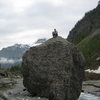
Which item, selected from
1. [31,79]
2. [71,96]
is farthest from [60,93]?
[31,79]

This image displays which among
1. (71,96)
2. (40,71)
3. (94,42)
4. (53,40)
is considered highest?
(94,42)

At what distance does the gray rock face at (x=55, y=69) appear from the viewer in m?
36.7

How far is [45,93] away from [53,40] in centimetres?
584

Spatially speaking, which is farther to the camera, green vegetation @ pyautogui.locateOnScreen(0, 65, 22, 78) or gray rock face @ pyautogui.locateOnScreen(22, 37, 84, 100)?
green vegetation @ pyautogui.locateOnScreen(0, 65, 22, 78)

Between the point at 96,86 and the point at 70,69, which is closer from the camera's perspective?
the point at 70,69

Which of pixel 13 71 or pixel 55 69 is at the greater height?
pixel 13 71

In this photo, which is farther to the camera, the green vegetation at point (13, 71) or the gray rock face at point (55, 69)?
the green vegetation at point (13, 71)

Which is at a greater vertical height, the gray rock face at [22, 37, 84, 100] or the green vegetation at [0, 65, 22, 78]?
the green vegetation at [0, 65, 22, 78]

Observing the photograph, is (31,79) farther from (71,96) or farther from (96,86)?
(96,86)

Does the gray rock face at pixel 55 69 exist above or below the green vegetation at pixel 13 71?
below

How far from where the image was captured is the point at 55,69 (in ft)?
121

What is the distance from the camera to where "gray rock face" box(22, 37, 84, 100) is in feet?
120

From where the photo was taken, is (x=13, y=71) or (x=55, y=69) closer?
(x=55, y=69)

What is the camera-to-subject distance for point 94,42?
199000 millimetres
